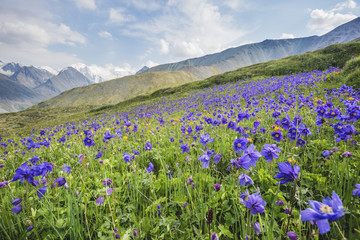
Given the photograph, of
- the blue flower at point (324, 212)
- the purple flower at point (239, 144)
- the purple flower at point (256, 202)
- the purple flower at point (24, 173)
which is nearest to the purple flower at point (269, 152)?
the purple flower at point (239, 144)

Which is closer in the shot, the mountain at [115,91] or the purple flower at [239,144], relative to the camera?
the purple flower at [239,144]

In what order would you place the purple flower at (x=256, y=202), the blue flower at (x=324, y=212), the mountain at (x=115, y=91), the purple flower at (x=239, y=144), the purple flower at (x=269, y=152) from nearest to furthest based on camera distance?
the blue flower at (x=324, y=212)
the purple flower at (x=256, y=202)
the purple flower at (x=269, y=152)
the purple flower at (x=239, y=144)
the mountain at (x=115, y=91)

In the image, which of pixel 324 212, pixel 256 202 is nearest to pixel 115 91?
pixel 256 202

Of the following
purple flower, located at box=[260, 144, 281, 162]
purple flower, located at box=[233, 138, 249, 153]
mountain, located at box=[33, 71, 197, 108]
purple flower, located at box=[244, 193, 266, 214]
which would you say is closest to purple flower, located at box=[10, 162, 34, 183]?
purple flower, located at box=[244, 193, 266, 214]

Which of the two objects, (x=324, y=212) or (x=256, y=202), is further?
(x=256, y=202)

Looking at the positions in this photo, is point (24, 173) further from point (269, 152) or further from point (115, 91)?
point (115, 91)

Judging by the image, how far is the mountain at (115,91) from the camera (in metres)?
136

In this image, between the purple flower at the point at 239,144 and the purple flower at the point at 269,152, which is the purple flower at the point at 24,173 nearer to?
the purple flower at the point at 239,144

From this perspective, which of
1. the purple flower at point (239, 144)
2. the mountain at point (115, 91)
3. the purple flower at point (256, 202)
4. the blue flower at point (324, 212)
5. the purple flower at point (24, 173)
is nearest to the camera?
the blue flower at point (324, 212)

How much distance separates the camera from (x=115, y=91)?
13925 centimetres

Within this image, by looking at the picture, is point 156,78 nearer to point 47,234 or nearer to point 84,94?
point 84,94

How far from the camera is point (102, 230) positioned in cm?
197

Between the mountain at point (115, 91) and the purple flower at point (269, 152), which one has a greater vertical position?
the mountain at point (115, 91)

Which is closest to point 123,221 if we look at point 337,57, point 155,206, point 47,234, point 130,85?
point 155,206
